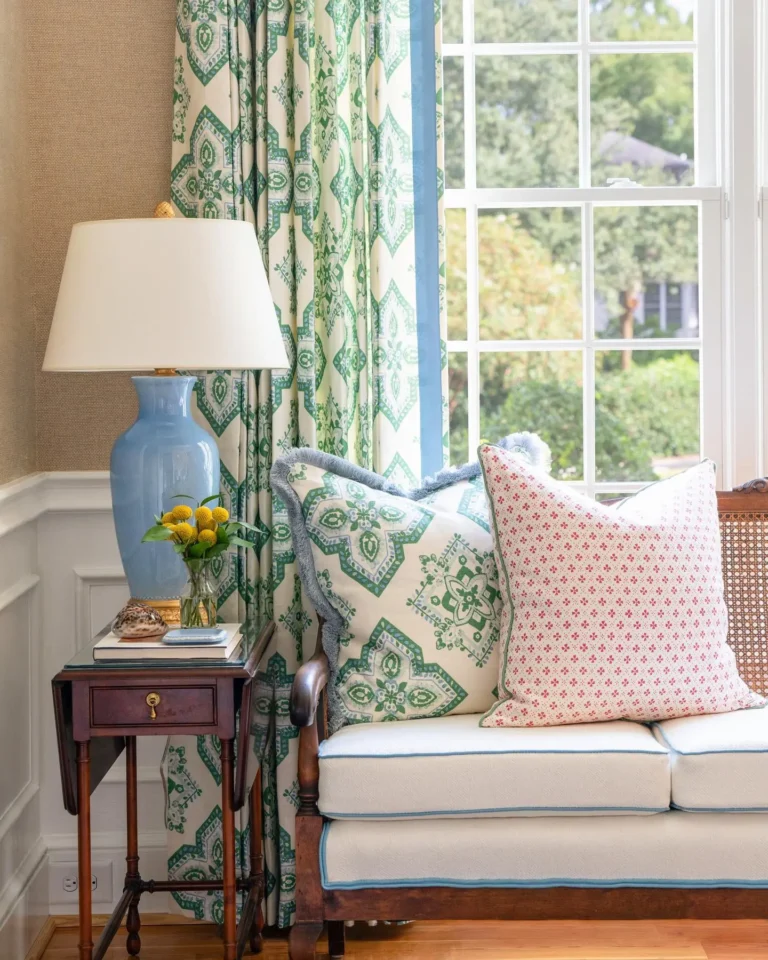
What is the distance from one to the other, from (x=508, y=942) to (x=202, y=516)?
1.23m

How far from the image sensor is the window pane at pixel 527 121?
286 centimetres

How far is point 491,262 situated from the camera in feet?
9.53

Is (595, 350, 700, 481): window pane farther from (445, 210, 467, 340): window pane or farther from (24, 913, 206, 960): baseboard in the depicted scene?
(24, 913, 206, 960): baseboard

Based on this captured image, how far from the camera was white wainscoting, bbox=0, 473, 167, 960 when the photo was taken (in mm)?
2588

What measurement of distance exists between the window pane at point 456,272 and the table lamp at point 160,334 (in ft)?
2.58

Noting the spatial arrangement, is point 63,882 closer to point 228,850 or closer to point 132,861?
point 132,861

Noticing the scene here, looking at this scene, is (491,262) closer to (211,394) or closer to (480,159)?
(480,159)

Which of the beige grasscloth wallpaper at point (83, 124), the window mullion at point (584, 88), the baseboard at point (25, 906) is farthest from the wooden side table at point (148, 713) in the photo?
the window mullion at point (584, 88)

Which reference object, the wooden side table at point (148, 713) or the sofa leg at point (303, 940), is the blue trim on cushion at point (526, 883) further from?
the wooden side table at point (148, 713)

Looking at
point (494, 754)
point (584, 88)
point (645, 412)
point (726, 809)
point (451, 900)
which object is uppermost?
point (584, 88)

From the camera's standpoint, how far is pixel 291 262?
2531mm

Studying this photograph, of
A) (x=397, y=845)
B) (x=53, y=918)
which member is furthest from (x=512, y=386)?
(x=53, y=918)

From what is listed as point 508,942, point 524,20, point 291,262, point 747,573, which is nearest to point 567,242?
point 524,20

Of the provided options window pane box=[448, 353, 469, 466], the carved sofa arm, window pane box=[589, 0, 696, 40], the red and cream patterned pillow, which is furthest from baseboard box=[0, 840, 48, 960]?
window pane box=[589, 0, 696, 40]
